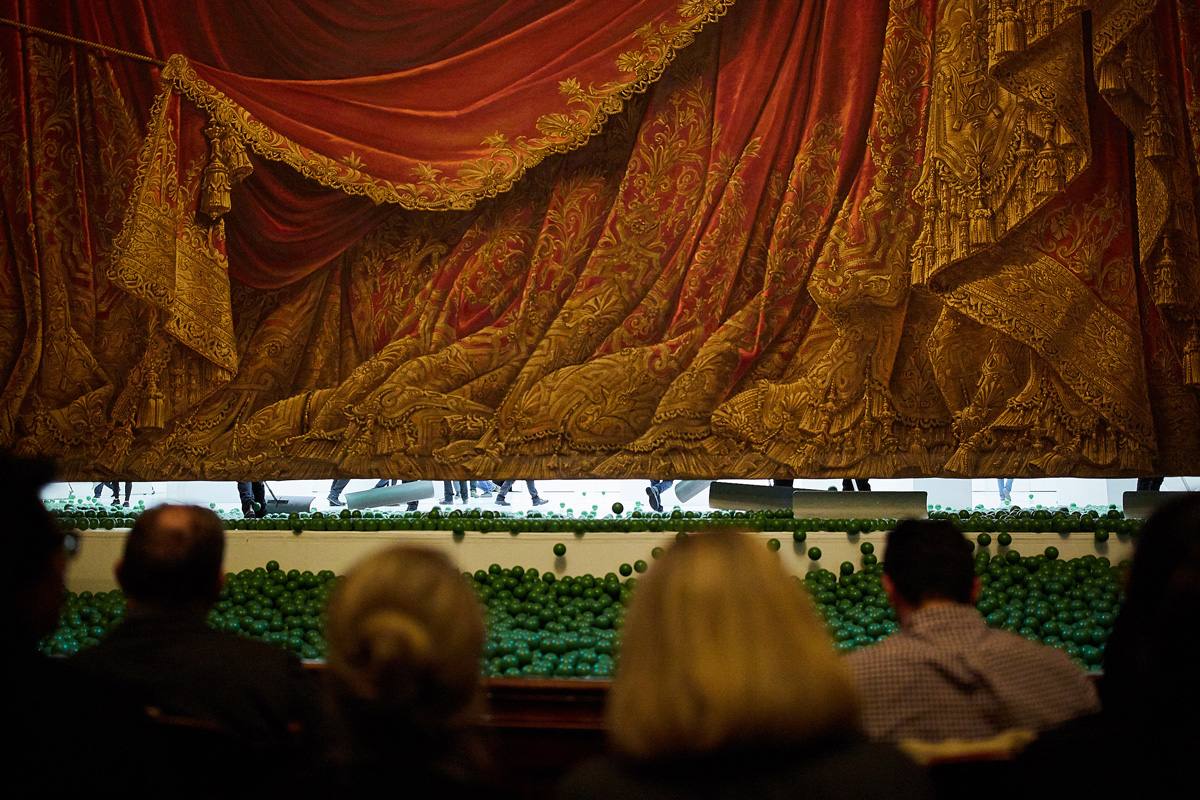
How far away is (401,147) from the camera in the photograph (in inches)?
165

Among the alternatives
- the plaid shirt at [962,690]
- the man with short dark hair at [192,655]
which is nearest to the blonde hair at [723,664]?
the plaid shirt at [962,690]

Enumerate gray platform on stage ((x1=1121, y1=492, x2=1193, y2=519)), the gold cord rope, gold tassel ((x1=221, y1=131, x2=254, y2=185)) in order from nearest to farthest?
gray platform on stage ((x1=1121, y1=492, x2=1193, y2=519)) → gold tassel ((x1=221, y1=131, x2=254, y2=185)) → the gold cord rope

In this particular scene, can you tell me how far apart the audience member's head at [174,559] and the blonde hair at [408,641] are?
0.75m

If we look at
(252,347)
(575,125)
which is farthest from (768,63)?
(252,347)

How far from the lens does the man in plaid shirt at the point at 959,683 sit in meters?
1.67

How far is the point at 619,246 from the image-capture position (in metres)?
4.17

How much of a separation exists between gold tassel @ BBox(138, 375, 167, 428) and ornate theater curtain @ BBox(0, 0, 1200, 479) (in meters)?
0.01

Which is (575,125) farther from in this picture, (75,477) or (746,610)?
(746,610)

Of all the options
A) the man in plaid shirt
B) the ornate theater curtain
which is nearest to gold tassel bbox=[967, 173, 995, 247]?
the ornate theater curtain

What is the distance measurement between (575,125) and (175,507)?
2.69 meters

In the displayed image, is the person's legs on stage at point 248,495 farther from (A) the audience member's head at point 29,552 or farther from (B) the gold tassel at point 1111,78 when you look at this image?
(B) the gold tassel at point 1111,78

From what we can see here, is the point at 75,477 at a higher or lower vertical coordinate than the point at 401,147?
lower

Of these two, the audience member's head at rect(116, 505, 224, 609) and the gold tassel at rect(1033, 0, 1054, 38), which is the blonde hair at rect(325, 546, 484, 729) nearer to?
the audience member's head at rect(116, 505, 224, 609)

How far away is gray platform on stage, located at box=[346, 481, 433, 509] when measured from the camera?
449cm
